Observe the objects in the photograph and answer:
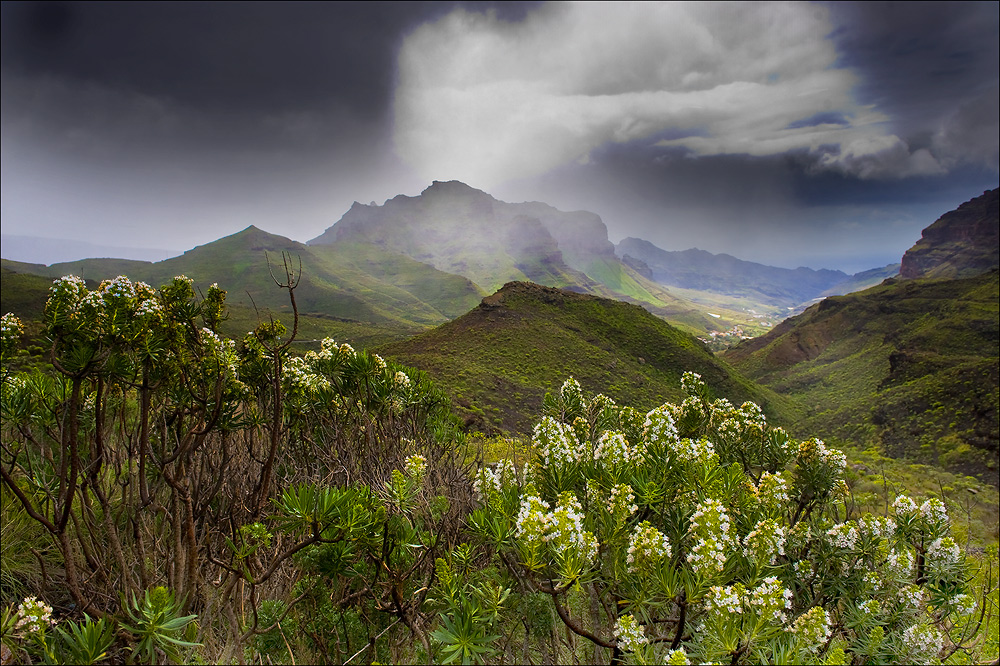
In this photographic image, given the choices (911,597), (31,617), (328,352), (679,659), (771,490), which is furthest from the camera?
(328,352)

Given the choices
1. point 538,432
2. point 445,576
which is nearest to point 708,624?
point 445,576

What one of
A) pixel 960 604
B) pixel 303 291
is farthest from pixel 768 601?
pixel 303 291

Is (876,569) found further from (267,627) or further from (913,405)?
(913,405)

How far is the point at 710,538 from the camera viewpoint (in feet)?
6.91

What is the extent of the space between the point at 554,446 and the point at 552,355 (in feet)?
126

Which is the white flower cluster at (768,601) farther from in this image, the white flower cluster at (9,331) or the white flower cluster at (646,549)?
the white flower cluster at (9,331)

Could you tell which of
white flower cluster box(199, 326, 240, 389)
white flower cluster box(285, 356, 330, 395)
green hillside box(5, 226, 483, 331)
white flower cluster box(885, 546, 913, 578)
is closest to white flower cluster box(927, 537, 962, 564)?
white flower cluster box(885, 546, 913, 578)

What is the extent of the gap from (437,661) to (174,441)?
3.30 metres

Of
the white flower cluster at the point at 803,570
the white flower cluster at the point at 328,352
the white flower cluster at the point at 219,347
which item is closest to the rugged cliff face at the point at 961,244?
the white flower cluster at the point at 803,570

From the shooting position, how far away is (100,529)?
410 centimetres

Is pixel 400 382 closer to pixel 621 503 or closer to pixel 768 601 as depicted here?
pixel 621 503

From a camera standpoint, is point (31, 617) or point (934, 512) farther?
point (934, 512)

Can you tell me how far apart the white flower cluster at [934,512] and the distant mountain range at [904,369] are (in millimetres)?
34537

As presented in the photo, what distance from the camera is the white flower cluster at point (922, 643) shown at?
7.40 feet
